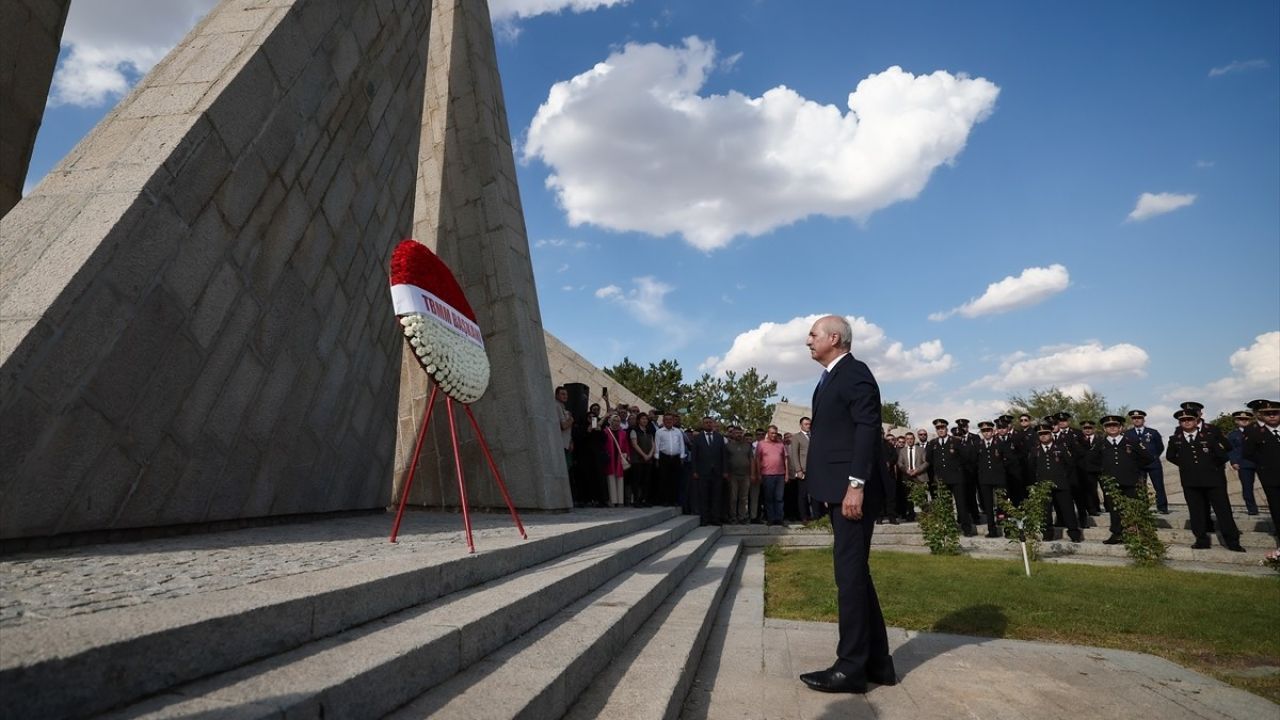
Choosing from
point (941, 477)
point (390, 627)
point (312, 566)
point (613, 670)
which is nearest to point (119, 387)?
point (312, 566)

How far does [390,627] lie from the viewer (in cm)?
266

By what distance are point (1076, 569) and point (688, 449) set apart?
7.20 m

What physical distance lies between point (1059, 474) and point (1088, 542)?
1190mm

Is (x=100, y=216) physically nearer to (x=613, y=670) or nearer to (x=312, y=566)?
(x=312, y=566)

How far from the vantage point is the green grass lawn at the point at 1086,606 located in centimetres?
490

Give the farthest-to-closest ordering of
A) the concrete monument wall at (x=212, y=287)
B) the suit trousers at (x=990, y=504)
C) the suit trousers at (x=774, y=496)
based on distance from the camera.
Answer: the suit trousers at (x=774, y=496)
the suit trousers at (x=990, y=504)
the concrete monument wall at (x=212, y=287)

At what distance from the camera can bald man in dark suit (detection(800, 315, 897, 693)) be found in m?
3.76

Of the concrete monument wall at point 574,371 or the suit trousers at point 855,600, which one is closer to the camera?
the suit trousers at point 855,600

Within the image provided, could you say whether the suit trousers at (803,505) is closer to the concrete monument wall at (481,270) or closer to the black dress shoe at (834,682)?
the concrete monument wall at (481,270)

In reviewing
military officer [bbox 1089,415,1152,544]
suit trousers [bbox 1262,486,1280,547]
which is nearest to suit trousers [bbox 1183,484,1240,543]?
suit trousers [bbox 1262,486,1280,547]

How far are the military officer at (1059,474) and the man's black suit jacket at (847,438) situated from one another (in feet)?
→ 30.7

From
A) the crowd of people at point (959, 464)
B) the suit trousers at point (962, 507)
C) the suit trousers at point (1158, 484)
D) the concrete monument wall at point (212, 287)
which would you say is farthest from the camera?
the suit trousers at point (1158, 484)

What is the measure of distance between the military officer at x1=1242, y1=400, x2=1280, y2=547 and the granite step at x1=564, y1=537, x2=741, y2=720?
884 centimetres

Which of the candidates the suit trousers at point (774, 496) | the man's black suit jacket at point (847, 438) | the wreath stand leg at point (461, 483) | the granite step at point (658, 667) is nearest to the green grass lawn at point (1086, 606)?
the granite step at point (658, 667)
